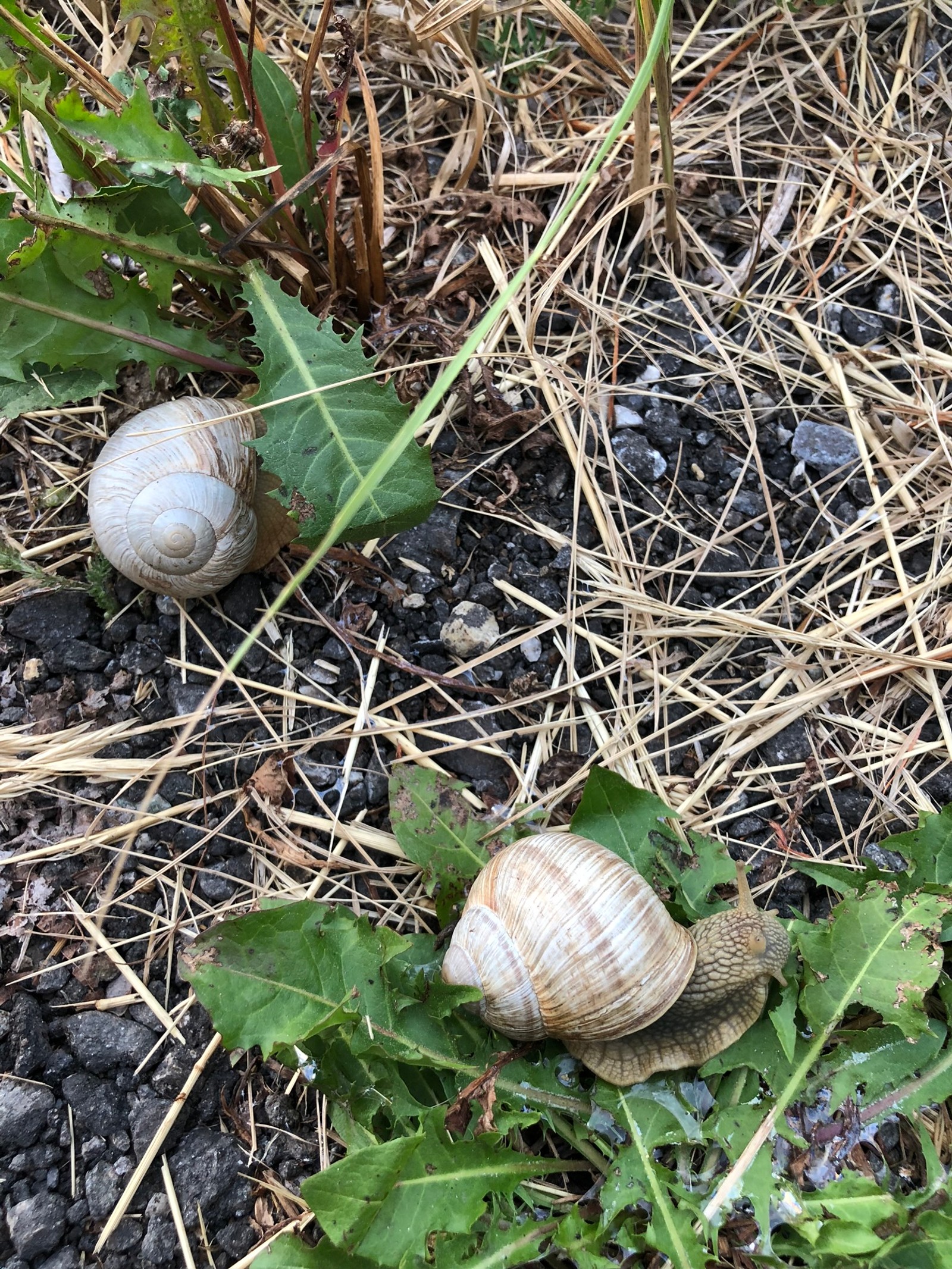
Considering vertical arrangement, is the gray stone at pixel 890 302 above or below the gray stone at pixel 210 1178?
above

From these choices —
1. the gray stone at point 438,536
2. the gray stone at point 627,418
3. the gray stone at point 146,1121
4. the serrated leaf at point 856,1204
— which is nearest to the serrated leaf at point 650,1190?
the serrated leaf at point 856,1204

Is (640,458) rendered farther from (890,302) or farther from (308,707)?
(308,707)

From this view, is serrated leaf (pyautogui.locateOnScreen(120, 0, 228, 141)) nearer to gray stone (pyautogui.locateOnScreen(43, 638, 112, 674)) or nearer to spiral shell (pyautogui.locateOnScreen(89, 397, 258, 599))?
spiral shell (pyautogui.locateOnScreen(89, 397, 258, 599))

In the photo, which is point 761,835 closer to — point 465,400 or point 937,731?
point 937,731

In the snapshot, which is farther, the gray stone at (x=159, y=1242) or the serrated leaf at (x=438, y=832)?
the serrated leaf at (x=438, y=832)

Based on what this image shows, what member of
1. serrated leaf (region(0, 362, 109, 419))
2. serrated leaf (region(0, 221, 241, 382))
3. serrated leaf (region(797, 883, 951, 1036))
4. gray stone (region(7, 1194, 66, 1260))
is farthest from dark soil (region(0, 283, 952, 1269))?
serrated leaf (region(0, 221, 241, 382))

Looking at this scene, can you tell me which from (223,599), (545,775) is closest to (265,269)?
(223,599)

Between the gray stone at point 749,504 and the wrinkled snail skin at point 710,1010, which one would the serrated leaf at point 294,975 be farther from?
the gray stone at point 749,504
